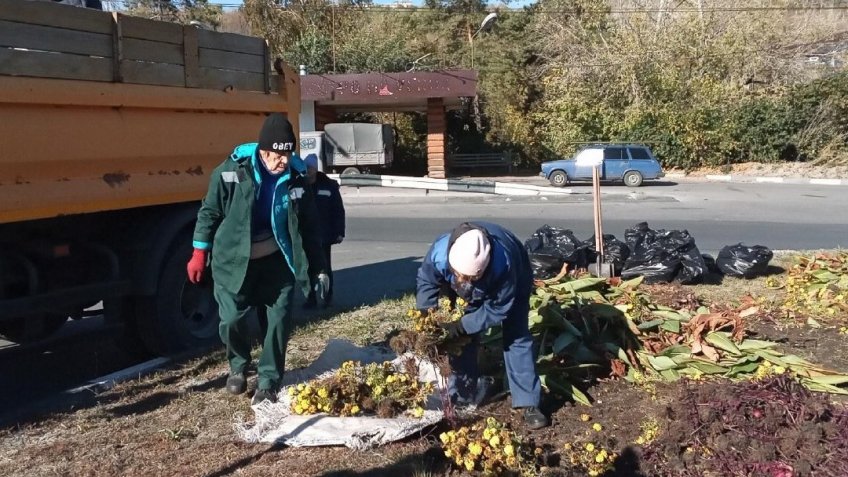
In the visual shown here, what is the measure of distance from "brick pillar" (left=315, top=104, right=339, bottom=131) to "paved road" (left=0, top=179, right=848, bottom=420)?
21.6ft

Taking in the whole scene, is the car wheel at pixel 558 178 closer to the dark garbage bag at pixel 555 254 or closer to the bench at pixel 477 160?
the bench at pixel 477 160

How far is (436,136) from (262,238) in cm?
2393

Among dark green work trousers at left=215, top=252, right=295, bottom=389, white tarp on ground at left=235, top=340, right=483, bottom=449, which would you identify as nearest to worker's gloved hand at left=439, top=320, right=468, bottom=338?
white tarp on ground at left=235, top=340, right=483, bottom=449

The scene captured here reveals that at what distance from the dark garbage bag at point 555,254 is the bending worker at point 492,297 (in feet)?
12.2

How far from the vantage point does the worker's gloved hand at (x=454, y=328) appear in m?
4.30

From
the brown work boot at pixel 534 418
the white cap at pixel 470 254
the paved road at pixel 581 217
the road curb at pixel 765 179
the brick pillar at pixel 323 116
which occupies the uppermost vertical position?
the brick pillar at pixel 323 116

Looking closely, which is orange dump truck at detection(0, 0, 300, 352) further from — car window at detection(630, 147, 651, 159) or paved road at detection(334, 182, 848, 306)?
car window at detection(630, 147, 651, 159)

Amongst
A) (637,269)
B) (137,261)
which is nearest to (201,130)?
(137,261)

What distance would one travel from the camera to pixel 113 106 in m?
5.40

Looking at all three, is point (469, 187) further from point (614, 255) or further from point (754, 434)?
point (754, 434)

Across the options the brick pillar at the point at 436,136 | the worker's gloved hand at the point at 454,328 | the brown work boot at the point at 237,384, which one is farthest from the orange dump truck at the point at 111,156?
the brick pillar at the point at 436,136

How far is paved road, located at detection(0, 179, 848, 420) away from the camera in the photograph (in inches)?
247

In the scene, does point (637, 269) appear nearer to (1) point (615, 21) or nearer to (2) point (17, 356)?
(2) point (17, 356)

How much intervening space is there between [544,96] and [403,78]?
12.5 m
